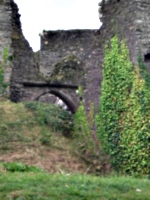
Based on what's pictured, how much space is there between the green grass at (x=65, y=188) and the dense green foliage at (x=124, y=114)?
12.7 feet

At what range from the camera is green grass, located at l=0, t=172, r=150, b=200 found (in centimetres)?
730

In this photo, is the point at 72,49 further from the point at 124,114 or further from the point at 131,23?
the point at 124,114

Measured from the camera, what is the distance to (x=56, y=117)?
14656mm

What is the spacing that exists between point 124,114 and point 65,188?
5.70 metres

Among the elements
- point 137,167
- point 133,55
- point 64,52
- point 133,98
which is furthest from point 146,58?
point 64,52

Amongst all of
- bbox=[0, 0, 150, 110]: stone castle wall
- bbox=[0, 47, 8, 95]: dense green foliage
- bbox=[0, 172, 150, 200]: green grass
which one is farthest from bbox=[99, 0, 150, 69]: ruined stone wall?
bbox=[0, 172, 150, 200]: green grass

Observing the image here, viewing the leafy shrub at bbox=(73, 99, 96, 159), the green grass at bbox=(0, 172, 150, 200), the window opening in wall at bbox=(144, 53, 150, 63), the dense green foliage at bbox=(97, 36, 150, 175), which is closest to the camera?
the green grass at bbox=(0, 172, 150, 200)

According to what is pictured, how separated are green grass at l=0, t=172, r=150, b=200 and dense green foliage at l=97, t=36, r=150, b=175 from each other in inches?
153

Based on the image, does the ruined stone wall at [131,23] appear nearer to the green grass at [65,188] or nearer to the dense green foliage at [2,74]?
the dense green foliage at [2,74]

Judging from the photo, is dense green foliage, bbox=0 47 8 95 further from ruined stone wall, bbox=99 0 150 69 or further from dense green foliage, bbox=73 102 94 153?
ruined stone wall, bbox=99 0 150 69

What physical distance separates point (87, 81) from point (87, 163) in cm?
269

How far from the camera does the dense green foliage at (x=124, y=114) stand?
12.6 meters

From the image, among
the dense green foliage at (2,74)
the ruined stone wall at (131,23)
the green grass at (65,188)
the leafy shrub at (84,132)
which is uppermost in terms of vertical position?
the ruined stone wall at (131,23)

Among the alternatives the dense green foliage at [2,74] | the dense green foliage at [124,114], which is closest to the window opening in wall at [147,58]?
the dense green foliage at [124,114]
